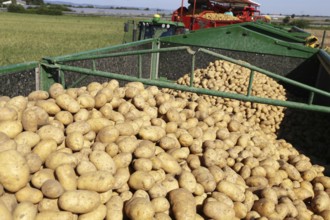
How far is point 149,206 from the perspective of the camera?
2213 millimetres

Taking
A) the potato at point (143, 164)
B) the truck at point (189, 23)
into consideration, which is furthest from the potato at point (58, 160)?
the truck at point (189, 23)

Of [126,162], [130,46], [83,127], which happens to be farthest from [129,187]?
[130,46]

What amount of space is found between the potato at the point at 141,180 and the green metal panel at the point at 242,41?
3.89 m

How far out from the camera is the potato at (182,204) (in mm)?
2275

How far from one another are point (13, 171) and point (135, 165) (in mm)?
889

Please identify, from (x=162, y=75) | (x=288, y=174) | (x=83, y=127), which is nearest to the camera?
(x=83, y=127)

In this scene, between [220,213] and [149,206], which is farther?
[220,213]

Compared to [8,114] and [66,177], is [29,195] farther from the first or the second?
[8,114]

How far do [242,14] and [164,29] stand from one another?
3.90 metres

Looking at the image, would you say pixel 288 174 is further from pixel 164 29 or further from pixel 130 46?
pixel 164 29

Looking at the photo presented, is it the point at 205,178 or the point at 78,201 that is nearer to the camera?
the point at 78,201

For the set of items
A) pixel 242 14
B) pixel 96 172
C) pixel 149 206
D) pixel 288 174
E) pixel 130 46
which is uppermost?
pixel 242 14

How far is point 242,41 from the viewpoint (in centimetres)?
576

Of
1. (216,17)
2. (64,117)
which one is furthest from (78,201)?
(216,17)
